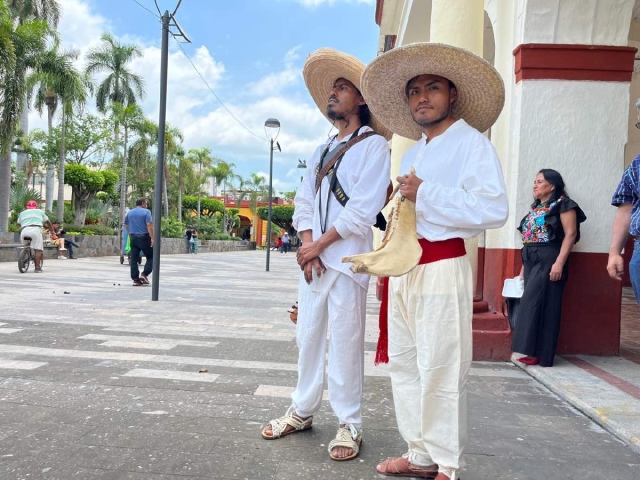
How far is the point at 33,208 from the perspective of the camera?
1330cm

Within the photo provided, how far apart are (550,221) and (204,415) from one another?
319 centimetres

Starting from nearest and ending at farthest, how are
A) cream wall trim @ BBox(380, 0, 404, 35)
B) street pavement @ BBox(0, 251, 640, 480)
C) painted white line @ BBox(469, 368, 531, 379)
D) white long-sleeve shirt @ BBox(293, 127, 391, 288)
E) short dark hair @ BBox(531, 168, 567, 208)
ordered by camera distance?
street pavement @ BBox(0, 251, 640, 480)
white long-sleeve shirt @ BBox(293, 127, 391, 288)
painted white line @ BBox(469, 368, 531, 379)
short dark hair @ BBox(531, 168, 567, 208)
cream wall trim @ BBox(380, 0, 404, 35)

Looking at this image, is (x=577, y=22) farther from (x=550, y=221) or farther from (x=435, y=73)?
(x=435, y=73)

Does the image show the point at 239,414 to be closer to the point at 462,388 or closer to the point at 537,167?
the point at 462,388

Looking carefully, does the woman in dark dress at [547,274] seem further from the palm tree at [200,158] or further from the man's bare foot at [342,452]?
the palm tree at [200,158]

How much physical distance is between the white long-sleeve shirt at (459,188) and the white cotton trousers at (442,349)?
0.58ft

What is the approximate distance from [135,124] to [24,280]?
2494 centimetres

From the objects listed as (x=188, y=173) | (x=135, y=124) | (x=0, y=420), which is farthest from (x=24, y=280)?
(x=188, y=173)

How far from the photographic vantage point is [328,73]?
319 cm

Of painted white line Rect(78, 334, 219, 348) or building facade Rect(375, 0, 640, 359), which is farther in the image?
painted white line Rect(78, 334, 219, 348)

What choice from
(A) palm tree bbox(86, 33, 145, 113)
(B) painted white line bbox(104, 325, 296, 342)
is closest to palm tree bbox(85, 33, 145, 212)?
(A) palm tree bbox(86, 33, 145, 113)

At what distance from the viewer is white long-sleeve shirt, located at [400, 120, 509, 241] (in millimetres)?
2307

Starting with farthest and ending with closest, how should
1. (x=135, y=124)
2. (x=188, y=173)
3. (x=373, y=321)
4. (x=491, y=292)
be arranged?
(x=188, y=173) < (x=135, y=124) < (x=373, y=321) < (x=491, y=292)

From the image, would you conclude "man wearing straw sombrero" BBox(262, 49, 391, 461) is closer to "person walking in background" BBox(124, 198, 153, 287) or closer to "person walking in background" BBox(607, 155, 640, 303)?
"person walking in background" BBox(607, 155, 640, 303)
